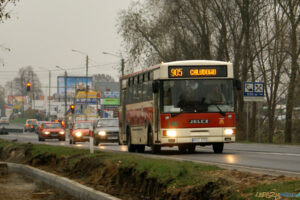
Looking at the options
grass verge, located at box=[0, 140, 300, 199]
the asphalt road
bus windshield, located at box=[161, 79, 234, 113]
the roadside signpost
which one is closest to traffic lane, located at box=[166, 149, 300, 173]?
the asphalt road

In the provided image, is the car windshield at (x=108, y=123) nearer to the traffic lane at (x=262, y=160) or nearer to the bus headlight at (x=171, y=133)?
the bus headlight at (x=171, y=133)

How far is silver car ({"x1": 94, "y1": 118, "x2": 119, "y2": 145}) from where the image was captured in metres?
40.0

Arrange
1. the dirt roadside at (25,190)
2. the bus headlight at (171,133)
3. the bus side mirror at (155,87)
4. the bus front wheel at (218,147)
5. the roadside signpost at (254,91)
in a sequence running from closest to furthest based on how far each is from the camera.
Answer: the dirt roadside at (25,190) → the bus side mirror at (155,87) → the bus headlight at (171,133) → the bus front wheel at (218,147) → the roadside signpost at (254,91)

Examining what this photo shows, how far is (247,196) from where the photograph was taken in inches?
337

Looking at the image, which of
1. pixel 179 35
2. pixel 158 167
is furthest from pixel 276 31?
pixel 158 167

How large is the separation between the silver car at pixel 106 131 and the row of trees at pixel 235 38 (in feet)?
36.2

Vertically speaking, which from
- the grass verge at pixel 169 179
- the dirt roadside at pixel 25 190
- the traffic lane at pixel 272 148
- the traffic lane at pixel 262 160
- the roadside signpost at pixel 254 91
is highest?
the roadside signpost at pixel 254 91

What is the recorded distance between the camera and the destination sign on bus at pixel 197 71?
23531 millimetres

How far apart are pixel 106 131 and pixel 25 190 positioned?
969 inches

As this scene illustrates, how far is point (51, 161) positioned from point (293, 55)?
25.9 metres

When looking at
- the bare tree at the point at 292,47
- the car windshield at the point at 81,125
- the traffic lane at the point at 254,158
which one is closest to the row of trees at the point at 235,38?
the bare tree at the point at 292,47

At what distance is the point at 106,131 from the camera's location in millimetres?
40281

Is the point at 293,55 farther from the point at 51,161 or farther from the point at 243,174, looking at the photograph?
the point at 243,174

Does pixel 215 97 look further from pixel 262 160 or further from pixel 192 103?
pixel 262 160
